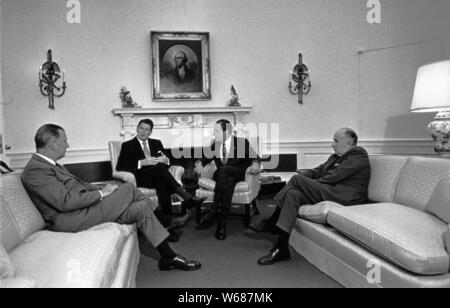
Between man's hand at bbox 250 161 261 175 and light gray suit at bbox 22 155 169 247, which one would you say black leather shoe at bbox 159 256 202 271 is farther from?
man's hand at bbox 250 161 261 175

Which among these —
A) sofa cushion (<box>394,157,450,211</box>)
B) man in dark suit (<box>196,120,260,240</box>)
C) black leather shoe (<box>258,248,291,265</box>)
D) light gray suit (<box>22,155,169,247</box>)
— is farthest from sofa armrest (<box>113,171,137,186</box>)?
sofa cushion (<box>394,157,450,211</box>)

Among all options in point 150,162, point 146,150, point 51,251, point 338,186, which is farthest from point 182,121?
point 51,251

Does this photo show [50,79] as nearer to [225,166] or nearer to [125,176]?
[125,176]

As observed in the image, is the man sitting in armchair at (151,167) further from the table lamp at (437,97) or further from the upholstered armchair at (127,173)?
the table lamp at (437,97)

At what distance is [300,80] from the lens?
5.51 metres

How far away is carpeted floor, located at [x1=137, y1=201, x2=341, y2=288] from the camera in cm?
225

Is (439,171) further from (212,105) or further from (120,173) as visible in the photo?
(212,105)

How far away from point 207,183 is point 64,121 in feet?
8.73

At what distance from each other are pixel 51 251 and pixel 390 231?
1.81 m

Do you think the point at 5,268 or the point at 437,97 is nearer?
the point at 5,268

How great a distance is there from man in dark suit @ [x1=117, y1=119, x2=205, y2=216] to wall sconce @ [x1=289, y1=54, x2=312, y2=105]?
2.52 metres

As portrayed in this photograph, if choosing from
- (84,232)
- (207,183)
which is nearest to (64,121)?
(207,183)

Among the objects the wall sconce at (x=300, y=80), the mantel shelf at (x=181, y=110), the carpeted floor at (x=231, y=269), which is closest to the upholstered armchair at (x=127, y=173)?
the carpeted floor at (x=231, y=269)

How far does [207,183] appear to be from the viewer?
3.78m
